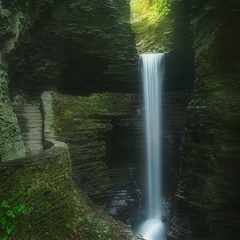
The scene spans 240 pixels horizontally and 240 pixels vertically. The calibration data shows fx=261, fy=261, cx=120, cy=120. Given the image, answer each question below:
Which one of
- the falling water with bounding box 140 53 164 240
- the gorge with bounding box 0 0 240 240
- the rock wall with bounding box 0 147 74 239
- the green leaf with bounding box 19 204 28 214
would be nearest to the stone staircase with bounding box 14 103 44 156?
the gorge with bounding box 0 0 240 240

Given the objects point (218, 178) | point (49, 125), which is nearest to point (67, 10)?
point (49, 125)

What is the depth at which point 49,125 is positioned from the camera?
37.8 ft

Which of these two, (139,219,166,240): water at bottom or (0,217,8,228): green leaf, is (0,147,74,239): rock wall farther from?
(139,219,166,240): water at bottom

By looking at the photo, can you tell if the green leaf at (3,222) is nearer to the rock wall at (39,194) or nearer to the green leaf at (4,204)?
the rock wall at (39,194)

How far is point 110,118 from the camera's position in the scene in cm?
1380

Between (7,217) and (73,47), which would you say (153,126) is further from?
(7,217)

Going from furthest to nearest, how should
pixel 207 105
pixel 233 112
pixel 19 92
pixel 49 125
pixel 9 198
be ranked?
pixel 19 92 < pixel 49 125 < pixel 207 105 < pixel 233 112 < pixel 9 198

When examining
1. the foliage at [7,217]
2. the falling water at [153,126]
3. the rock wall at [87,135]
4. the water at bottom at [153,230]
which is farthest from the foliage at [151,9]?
the foliage at [7,217]

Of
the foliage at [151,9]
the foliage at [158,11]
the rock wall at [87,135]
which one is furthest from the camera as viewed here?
the foliage at [151,9]

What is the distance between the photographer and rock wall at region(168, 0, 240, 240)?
372 inches

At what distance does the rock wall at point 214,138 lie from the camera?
945 centimetres

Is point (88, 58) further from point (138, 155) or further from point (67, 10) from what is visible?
point (138, 155)

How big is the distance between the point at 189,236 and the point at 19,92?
10621 mm

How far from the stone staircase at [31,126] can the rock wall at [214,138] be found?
6338 millimetres
